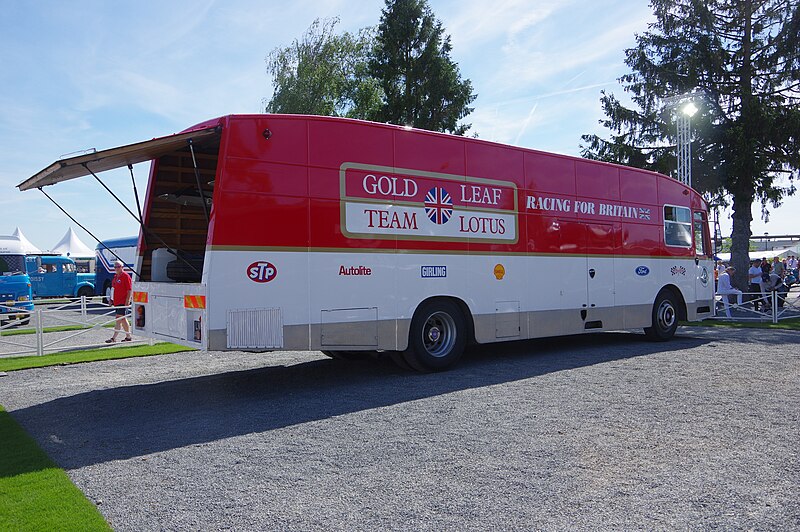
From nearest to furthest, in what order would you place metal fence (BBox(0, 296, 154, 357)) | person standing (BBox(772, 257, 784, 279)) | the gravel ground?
1. the gravel ground
2. metal fence (BBox(0, 296, 154, 357))
3. person standing (BBox(772, 257, 784, 279))

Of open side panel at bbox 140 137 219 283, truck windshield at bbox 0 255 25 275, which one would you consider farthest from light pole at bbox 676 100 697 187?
truck windshield at bbox 0 255 25 275

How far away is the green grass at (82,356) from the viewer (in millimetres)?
10797

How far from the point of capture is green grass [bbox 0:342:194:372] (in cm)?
1080

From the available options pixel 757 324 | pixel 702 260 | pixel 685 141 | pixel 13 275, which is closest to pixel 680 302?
pixel 702 260

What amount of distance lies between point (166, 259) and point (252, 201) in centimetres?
230

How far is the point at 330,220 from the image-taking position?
7.85 metres

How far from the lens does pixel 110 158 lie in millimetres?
7465

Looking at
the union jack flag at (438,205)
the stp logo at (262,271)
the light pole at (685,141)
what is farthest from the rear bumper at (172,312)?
the light pole at (685,141)

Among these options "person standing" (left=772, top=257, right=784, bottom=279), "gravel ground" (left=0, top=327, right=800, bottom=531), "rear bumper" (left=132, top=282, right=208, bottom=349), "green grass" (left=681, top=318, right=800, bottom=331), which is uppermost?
"person standing" (left=772, top=257, right=784, bottom=279)

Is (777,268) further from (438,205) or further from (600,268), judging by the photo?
(438,205)

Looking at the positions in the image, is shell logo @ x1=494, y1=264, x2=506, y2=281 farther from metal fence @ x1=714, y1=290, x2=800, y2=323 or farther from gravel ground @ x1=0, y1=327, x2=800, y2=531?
metal fence @ x1=714, y1=290, x2=800, y2=323

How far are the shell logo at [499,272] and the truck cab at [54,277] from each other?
1146 inches

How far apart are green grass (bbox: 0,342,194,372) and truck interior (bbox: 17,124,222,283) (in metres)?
2.77

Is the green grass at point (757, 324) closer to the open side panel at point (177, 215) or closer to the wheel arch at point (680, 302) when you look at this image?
the wheel arch at point (680, 302)
